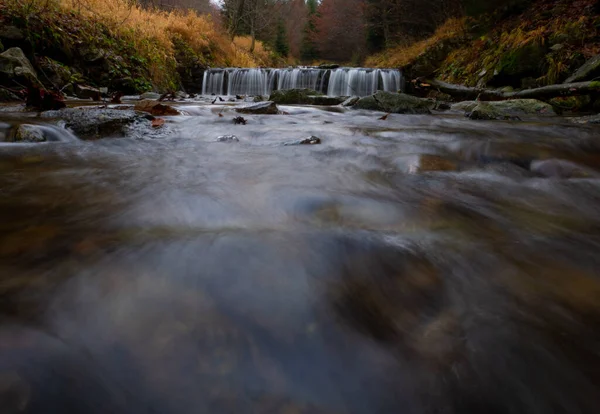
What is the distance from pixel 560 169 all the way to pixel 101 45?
9.92 metres

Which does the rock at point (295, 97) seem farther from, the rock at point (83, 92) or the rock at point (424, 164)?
the rock at point (424, 164)

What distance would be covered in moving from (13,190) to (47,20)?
7721mm

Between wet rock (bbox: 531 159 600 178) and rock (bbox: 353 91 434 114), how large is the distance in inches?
172

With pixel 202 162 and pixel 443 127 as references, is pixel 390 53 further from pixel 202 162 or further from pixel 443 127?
pixel 202 162

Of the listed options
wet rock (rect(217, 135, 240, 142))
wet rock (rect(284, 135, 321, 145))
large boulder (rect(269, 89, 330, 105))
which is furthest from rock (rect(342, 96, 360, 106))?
→ wet rock (rect(217, 135, 240, 142))

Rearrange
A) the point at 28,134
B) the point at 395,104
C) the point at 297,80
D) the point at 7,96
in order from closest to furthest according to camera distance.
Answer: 1. the point at 28,134
2. the point at 7,96
3. the point at 395,104
4. the point at 297,80

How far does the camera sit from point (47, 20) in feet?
23.8

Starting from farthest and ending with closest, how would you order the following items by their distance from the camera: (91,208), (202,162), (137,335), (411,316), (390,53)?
1. (390,53)
2. (202,162)
3. (91,208)
4. (411,316)
5. (137,335)

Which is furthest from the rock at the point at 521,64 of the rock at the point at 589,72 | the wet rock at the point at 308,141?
the wet rock at the point at 308,141

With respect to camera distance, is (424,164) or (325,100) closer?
(424,164)

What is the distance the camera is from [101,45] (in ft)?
28.4

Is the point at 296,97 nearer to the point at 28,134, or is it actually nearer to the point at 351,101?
the point at 351,101

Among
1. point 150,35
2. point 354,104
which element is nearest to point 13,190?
point 354,104

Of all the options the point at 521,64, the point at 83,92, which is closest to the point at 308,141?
the point at 83,92
